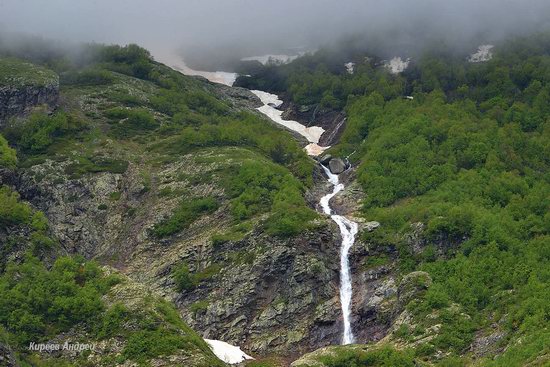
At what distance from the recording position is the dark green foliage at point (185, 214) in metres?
115

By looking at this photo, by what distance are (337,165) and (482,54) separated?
198 feet

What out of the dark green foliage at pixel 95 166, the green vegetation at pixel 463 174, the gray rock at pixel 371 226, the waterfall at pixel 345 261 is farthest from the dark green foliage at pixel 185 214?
the green vegetation at pixel 463 174

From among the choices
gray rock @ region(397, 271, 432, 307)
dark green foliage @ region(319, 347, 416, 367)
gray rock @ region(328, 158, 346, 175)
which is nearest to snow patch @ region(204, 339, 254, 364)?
dark green foliage @ region(319, 347, 416, 367)

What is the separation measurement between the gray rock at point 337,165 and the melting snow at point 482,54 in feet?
177

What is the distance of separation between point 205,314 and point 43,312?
21.1 m

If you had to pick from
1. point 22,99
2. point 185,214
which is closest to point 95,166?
point 185,214

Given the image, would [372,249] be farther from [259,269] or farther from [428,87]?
[428,87]

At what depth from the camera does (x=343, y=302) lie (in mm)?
99812

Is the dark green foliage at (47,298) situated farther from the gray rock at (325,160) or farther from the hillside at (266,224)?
the gray rock at (325,160)

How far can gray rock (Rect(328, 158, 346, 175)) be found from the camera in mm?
144750

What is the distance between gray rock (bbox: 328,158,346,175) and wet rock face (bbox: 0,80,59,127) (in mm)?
47776

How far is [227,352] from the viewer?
92.9 meters

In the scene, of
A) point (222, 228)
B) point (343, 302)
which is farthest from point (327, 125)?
point (343, 302)

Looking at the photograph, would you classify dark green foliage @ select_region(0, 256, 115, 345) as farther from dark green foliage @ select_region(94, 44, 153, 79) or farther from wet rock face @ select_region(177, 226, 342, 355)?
dark green foliage @ select_region(94, 44, 153, 79)
